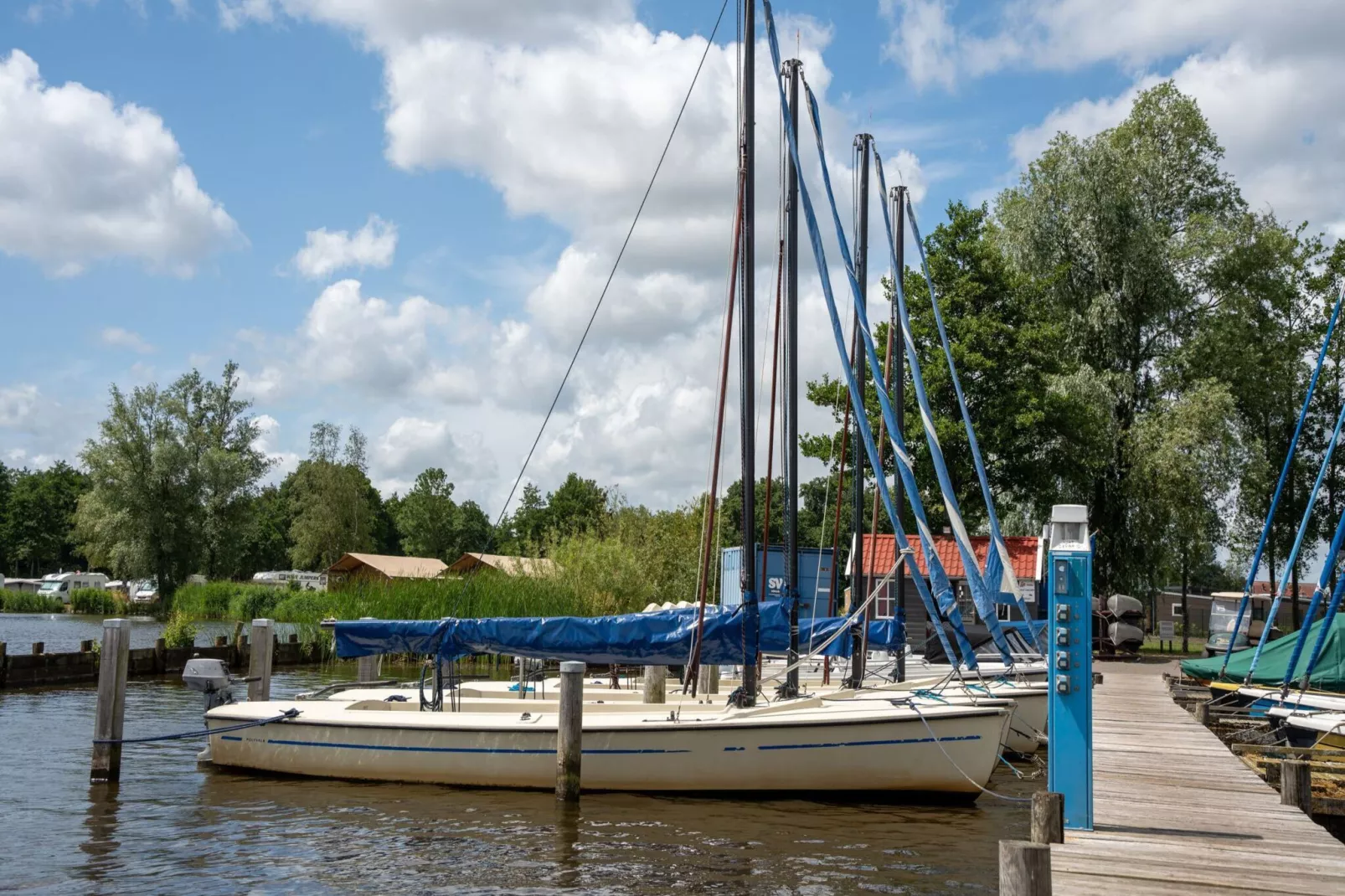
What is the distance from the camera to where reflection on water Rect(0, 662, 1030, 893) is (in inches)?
493

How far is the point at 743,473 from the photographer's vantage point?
Result: 1817 cm

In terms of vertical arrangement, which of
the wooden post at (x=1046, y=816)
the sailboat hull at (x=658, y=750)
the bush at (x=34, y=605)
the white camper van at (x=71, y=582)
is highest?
the white camper van at (x=71, y=582)

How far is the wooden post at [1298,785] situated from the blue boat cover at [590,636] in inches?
251

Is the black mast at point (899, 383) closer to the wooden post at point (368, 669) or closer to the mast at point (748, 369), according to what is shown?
the mast at point (748, 369)

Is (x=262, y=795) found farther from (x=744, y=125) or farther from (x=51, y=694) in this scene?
(x=51, y=694)

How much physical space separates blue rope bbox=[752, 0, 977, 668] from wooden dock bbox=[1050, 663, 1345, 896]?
8.11 feet

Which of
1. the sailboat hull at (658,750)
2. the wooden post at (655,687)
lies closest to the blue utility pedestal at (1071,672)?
the sailboat hull at (658,750)

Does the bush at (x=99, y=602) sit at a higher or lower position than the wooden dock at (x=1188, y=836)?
higher

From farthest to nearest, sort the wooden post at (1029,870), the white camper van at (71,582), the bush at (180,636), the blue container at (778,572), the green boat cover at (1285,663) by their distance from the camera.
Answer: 1. the white camper van at (71,582)
2. the bush at (180,636)
3. the blue container at (778,572)
4. the green boat cover at (1285,663)
5. the wooden post at (1029,870)

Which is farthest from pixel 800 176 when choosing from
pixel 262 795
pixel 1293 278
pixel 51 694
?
pixel 1293 278

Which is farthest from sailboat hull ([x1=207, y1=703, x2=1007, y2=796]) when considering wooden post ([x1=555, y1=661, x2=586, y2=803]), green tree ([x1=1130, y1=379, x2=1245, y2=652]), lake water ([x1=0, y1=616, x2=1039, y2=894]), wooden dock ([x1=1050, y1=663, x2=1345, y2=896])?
green tree ([x1=1130, y1=379, x2=1245, y2=652])

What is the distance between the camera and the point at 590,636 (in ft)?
59.0

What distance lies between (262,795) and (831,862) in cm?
872

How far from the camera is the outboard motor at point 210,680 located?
19406 mm
